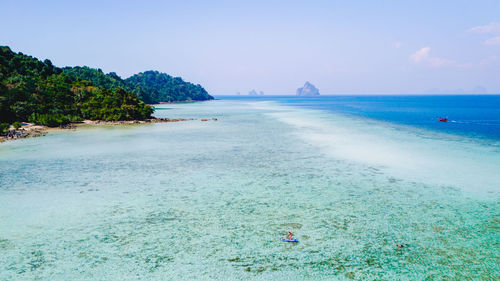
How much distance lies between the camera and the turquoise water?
14227mm

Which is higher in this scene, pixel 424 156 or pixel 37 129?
pixel 37 129

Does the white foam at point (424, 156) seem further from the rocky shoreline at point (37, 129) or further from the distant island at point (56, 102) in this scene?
the distant island at point (56, 102)

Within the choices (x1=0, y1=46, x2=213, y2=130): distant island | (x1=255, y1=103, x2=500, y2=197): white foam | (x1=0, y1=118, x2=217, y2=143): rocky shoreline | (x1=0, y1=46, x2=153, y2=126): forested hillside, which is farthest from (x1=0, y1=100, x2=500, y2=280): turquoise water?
(x1=0, y1=46, x2=213, y2=130): distant island

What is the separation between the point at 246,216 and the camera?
65.2 feet

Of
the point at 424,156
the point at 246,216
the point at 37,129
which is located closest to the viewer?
the point at 246,216

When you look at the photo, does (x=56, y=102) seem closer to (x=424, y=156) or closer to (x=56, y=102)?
(x=56, y=102)

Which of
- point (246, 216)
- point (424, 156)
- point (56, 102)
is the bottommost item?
point (246, 216)

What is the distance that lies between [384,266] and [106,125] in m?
71.2

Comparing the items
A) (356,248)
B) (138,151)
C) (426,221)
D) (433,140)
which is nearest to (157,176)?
(138,151)

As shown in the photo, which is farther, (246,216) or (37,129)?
(37,129)

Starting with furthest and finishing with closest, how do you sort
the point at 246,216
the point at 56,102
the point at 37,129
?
the point at 56,102
the point at 37,129
the point at 246,216

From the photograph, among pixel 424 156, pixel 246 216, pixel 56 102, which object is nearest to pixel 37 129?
pixel 56 102

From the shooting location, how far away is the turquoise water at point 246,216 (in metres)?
14.2

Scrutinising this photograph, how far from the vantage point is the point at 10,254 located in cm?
1495
